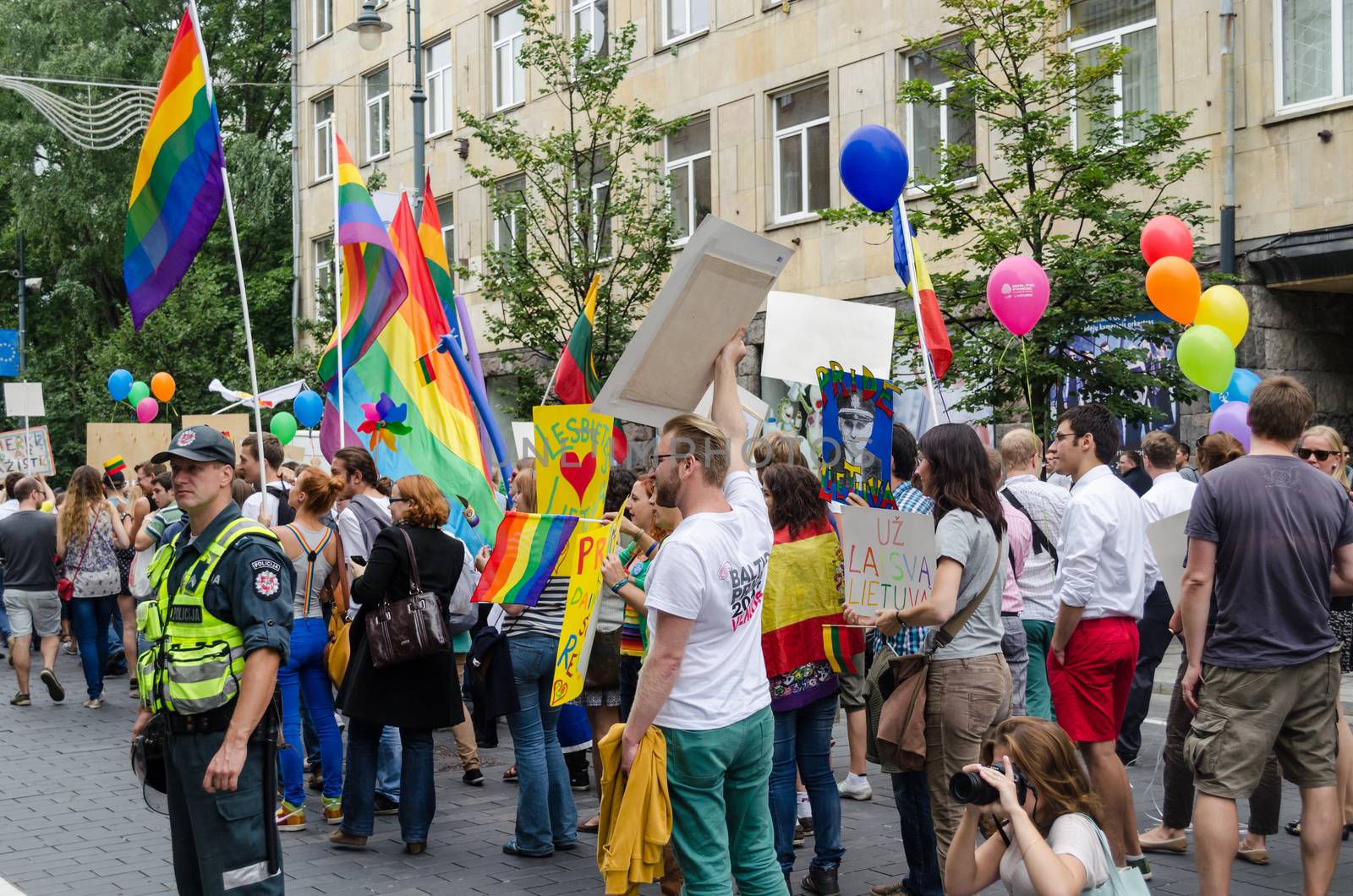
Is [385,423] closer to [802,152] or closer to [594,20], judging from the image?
[802,152]

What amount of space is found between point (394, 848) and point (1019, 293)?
6268 mm

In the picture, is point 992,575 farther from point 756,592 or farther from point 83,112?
point 83,112

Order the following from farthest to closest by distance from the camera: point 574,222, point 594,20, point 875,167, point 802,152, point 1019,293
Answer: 1. point 594,20
2. point 802,152
3. point 574,222
4. point 1019,293
5. point 875,167

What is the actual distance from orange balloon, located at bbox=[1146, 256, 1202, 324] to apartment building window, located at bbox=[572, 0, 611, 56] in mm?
15879

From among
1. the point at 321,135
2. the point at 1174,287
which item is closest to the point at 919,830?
the point at 1174,287

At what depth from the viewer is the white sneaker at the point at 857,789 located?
7.72 m

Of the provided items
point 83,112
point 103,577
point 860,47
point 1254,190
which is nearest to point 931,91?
point 1254,190

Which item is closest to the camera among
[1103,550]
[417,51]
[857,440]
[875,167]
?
[857,440]

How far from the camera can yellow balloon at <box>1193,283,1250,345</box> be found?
406 inches

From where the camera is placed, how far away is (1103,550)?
6.26 metres

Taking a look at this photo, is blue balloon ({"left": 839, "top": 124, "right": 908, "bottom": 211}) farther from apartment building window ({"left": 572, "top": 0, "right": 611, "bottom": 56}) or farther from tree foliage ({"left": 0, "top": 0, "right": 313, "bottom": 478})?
tree foliage ({"left": 0, "top": 0, "right": 313, "bottom": 478})

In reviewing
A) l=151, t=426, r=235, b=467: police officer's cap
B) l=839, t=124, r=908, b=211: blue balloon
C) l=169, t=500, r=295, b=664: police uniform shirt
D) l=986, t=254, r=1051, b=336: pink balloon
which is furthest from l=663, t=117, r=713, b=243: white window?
l=169, t=500, r=295, b=664: police uniform shirt

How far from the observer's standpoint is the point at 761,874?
4648 mm

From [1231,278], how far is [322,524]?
30.3 ft
